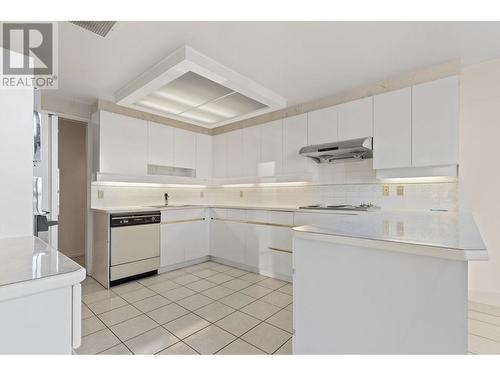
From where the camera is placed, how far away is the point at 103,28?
71.8 inches

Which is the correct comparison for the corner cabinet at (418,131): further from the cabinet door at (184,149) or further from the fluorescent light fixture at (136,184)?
the fluorescent light fixture at (136,184)

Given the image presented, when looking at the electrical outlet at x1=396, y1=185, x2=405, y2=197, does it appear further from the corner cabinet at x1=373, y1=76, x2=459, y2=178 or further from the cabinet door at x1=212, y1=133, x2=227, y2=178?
the cabinet door at x1=212, y1=133, x2=227, y2=178

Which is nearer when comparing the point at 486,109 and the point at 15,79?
the point at 15,79

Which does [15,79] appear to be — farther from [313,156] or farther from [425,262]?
[313,156]

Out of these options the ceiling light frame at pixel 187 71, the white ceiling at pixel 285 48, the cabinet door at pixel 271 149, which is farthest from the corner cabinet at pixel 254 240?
the white ceiling at pixel 285 48

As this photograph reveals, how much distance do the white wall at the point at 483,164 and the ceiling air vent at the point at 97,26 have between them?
3478 mm

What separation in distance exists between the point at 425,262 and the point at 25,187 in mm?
1791

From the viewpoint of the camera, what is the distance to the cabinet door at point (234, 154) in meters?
4.10

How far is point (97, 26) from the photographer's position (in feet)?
5.91

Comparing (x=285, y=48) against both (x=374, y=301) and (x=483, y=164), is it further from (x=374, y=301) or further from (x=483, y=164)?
(x=483, y=164)

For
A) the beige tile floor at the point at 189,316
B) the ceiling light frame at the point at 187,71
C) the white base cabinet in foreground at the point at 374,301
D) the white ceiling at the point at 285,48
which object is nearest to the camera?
the white base cabinet in foreground at the point at 374,301

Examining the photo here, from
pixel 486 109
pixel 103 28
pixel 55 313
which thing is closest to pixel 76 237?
pixel 103 28

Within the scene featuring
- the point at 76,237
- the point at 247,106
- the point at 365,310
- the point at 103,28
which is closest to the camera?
the point at 365,310

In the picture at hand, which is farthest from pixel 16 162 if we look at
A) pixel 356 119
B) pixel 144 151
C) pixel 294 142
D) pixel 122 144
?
pixel 356 119
